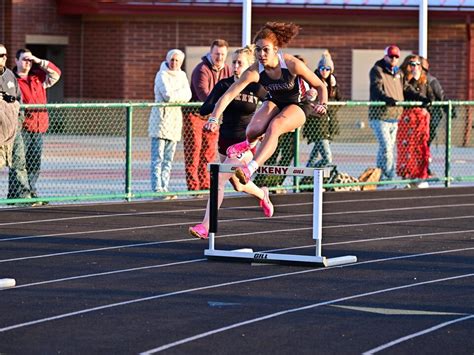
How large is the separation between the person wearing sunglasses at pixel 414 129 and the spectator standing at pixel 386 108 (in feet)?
0.82

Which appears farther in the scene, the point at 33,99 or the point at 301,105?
the point at 33,99

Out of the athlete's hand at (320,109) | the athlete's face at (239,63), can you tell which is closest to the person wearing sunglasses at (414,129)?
the athlete's face at (239,63)

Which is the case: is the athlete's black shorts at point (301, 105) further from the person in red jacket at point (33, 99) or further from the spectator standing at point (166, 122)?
the spectator standing at point (166, 122)

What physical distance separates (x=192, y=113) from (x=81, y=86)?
1555 centimetres

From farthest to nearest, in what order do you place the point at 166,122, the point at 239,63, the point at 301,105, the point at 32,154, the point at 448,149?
the point at 448,149
the point at 166,122
the point at 32,154
the point at 239,63
the point at 301,105

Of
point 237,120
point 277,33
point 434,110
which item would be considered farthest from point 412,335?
point 434,110

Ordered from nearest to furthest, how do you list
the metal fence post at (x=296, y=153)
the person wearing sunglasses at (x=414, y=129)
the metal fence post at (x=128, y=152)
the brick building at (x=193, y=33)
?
the metal fence post at (x=128, y=152), the metal fence post at (x=296, y=153), the person wearing sunglasses at (x=414, y=129), the brick building at (x=193, y=33)

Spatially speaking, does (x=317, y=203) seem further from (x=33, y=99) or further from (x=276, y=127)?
(x=33, y=99)

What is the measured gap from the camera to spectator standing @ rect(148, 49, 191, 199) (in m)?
17.1

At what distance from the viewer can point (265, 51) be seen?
11.6 meters

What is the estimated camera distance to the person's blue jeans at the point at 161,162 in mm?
17125

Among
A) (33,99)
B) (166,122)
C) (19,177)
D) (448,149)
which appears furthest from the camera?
(448,149)

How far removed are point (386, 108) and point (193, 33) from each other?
13.0 meters

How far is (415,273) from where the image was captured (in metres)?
11.2
